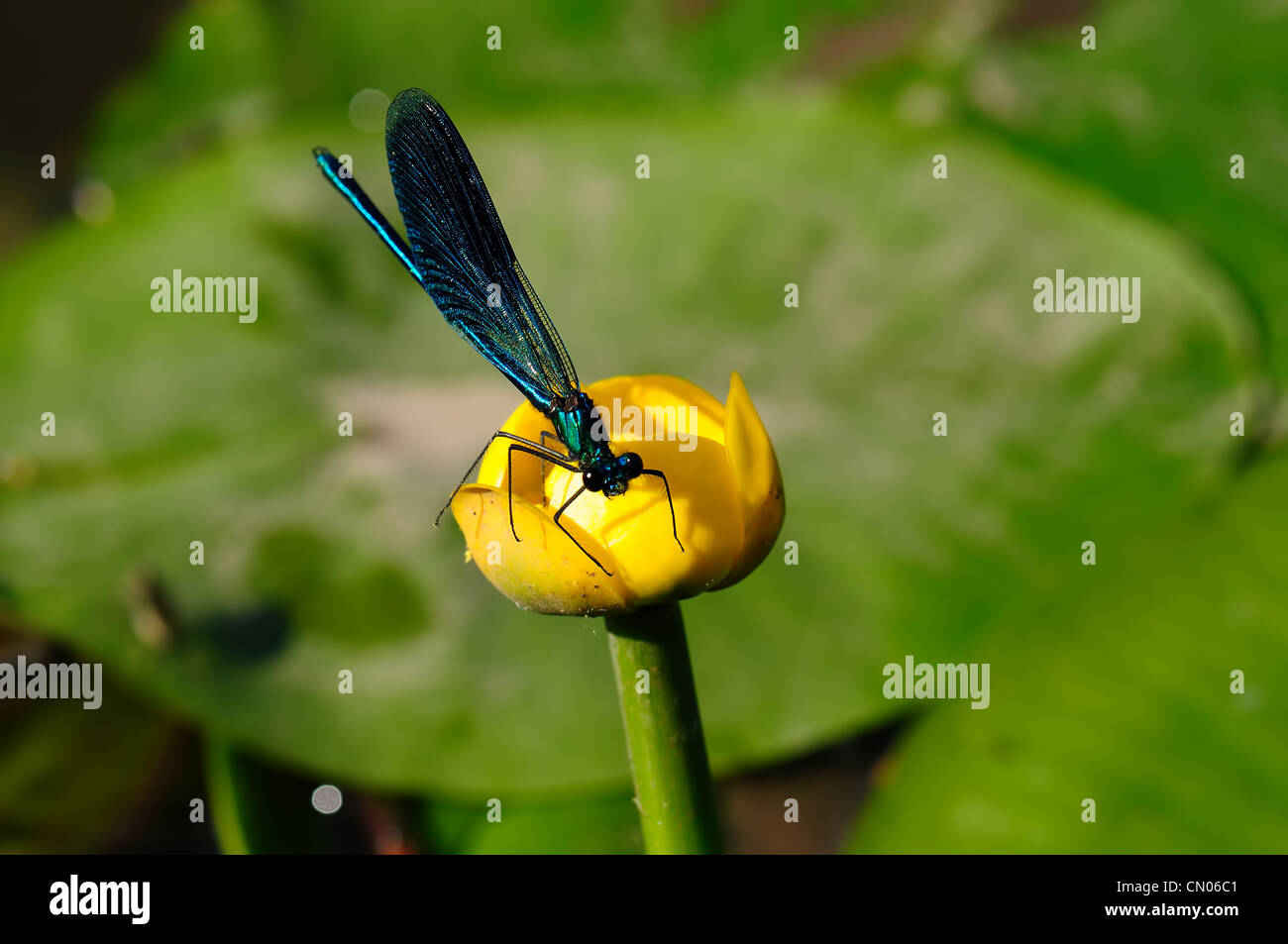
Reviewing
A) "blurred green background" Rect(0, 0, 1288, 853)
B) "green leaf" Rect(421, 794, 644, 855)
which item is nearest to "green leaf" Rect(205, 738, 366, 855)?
"blurred green background" Rect(0, 0, 1288, 853)

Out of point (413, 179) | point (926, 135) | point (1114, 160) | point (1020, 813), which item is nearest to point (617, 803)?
point (1020, 813)

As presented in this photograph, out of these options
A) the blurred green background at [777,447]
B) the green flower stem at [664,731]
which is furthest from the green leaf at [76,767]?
the green flower stem at [664,731]

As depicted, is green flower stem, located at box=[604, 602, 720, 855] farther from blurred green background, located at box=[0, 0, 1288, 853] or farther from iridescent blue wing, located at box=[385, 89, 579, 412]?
blurred green background, located at box=[0, 0, 1288, 853]

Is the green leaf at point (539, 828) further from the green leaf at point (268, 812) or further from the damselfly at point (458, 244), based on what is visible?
the damselfly at point (458, 244)

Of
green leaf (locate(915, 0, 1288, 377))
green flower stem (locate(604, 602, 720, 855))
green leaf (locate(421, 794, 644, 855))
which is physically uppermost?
green leaf (locate(915, 0, 1288, 377))

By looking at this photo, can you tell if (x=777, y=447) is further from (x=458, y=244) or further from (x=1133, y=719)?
(x=458, y=244)
